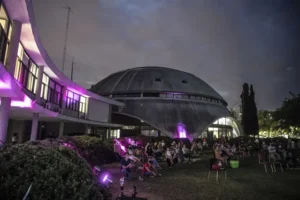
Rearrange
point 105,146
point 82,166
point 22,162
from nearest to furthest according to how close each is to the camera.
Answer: point 22,162 < point 82,166 < point 105,146

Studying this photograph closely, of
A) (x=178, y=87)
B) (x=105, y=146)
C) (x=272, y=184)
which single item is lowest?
(x=272, y=184)

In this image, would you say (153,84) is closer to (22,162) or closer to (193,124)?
(193,124)

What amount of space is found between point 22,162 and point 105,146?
13496mm

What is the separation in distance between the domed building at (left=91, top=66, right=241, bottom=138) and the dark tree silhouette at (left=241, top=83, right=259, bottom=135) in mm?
4765

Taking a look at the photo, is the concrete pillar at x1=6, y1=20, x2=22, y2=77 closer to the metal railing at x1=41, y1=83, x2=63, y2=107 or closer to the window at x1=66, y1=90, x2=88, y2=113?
the metal railing at x1=41, y1=83, x2=63, y2=107

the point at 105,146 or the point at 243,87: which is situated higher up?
the point at 243,87

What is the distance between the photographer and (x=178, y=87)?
5072 cm

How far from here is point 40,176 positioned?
4.10m

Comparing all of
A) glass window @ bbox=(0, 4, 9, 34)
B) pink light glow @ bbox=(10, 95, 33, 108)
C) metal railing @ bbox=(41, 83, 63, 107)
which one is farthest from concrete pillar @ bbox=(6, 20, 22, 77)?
metal railing @ bbox=(41, 83, 63, 107)

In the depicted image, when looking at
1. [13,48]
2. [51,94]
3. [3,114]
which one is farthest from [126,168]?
[51,94]

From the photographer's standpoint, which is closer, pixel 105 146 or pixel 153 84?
pixel 105 146

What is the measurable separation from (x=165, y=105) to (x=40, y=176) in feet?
139

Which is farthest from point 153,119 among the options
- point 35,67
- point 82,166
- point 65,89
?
point 82,166

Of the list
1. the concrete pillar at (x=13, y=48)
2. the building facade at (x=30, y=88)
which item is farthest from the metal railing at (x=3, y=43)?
the concrete pillar at (x=13, y=48)
